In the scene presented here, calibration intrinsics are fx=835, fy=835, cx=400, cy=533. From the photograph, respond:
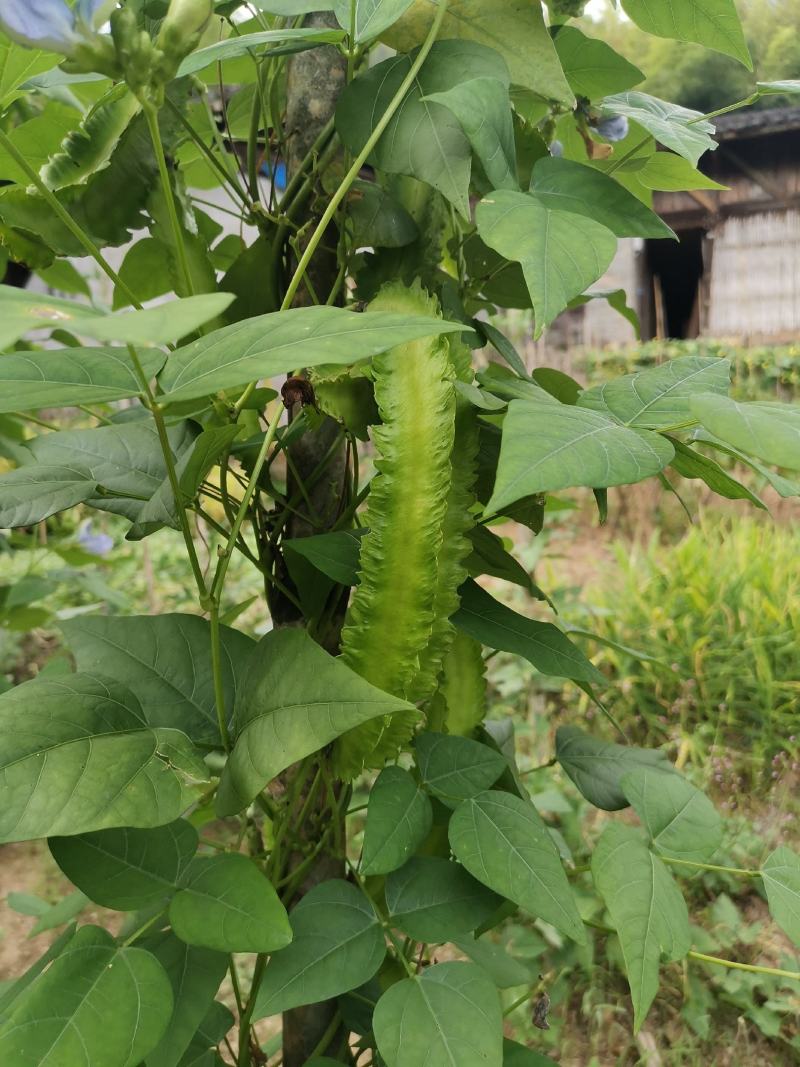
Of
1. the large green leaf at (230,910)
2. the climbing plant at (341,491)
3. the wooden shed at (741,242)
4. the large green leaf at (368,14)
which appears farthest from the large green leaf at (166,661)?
the wooden shed at (741,242)

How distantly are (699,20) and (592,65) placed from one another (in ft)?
0.39

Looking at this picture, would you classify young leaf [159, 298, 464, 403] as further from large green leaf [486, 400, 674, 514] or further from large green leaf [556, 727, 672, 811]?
large green leaf [556, 727, 672, 811]

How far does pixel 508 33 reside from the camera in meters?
0.63

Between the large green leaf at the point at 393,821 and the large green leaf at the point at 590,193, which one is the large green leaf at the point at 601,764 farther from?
the large green leaf at the point at 590,193

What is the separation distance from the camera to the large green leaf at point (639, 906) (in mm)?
575

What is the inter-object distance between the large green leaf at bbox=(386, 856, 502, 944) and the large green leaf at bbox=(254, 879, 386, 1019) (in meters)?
0.02

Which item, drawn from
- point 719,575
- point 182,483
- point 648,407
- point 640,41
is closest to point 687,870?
point 648,407

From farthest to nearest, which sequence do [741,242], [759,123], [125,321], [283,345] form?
[741,242]
[759,123]
[283,345]
[125,321]

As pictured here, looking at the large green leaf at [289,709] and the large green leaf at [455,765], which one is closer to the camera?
the large green leaf at [289,709]

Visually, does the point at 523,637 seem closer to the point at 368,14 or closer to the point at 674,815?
the point at 674,815

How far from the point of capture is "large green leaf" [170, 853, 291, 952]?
51 centimetres

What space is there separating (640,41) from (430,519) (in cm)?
972

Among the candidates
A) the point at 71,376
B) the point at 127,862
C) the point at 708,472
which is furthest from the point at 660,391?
the point at 127,862

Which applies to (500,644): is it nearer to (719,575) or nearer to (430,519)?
(430,519)
